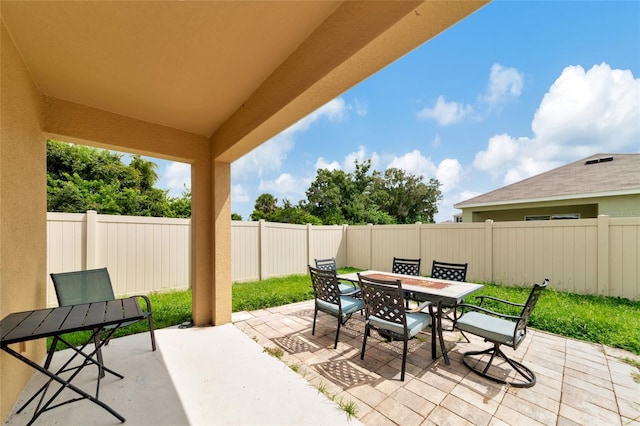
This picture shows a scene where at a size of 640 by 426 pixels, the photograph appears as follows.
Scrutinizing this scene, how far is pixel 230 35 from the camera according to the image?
69.1 inches

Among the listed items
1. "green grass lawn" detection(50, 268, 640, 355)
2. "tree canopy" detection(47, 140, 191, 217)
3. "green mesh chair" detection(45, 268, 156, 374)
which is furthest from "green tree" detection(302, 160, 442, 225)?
"green mesh chair" detection(45, 268, 156, 374)

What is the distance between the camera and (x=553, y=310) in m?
4.05

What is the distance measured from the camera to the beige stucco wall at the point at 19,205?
1748 millimetres

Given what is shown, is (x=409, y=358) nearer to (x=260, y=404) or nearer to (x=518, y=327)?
(x=518, y=327)

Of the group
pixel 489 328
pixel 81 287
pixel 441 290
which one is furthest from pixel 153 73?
pixel 489 328

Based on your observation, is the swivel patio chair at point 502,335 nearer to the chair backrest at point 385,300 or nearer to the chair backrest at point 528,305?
the chair backrest at point 528,305

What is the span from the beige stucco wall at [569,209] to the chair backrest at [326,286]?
8583 millimetres

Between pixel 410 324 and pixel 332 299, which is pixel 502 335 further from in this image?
pixel 332 299

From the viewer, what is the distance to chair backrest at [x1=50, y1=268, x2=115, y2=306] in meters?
2.66

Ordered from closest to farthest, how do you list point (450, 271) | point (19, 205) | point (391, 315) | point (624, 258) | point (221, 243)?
point (19, 205) → point (391, 315) → point (221, 243) → point (450, 271) → point (624, 258)

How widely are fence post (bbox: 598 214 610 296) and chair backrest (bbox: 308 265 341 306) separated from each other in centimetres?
554

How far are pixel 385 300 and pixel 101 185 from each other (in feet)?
38.9

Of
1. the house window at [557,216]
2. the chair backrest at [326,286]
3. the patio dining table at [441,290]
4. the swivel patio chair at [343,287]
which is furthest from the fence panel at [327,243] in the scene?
the house window at [557,216]

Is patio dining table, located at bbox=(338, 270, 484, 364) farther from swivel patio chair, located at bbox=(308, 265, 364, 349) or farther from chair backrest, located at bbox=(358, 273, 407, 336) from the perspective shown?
swivel patio chair, located at bbox=(308, 265, 364, 349)
